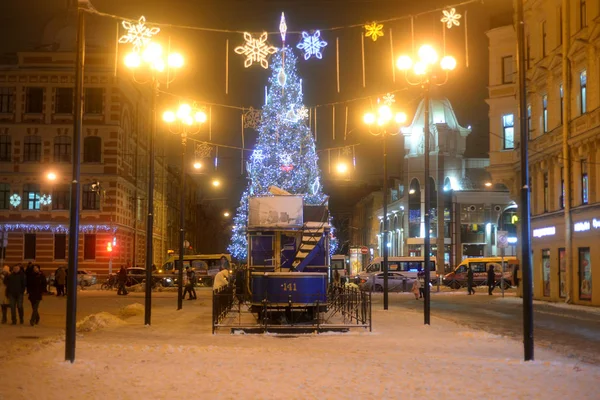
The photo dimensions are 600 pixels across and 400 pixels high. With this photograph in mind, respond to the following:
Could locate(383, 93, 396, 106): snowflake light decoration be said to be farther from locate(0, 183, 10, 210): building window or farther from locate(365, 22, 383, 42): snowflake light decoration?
locate(0, 183, 10, 210): building window

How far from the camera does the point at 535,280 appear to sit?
4122 cm

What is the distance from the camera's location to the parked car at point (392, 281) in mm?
53906

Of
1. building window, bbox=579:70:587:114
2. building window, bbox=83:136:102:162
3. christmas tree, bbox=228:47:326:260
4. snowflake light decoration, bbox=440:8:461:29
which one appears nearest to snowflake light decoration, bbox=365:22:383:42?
snowflake light decoration, bbox=440:8:461:29

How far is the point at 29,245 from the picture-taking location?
62.2 meters

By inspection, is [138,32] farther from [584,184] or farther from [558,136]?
[558,136]

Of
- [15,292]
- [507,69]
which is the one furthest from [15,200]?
[15,292]

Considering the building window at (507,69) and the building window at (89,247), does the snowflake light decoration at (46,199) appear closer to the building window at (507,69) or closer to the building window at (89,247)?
the building window at (89,247)

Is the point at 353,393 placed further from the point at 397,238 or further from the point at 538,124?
the point at 397,238

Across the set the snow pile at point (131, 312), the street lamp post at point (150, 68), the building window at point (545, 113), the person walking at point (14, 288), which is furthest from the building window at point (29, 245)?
the street lamp post at point (150, 68)

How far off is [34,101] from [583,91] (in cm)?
4425

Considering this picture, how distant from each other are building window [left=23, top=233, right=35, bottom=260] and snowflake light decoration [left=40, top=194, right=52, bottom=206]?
105 inches

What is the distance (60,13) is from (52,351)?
57.5 m

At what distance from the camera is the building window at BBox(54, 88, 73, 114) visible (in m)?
62.1

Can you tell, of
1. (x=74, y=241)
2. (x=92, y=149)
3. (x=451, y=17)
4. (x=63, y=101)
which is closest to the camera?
(x=74, y=241)
